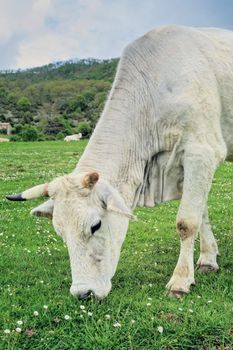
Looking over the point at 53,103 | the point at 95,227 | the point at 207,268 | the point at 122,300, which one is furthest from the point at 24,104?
the point at 95,227

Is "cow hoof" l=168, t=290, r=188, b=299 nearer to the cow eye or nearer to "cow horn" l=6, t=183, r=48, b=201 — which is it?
the cow eye

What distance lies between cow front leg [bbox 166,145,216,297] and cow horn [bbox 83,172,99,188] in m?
1.74

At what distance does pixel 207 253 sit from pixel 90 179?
340cm

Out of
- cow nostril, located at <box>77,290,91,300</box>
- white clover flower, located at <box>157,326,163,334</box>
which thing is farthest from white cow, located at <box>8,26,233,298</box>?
white clover flower, located at <box>157,326,163,334</box>

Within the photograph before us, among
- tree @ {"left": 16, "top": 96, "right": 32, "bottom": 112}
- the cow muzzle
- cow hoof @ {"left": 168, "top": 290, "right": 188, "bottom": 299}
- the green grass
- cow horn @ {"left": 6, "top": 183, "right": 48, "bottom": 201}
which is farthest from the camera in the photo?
tree @ {"left": 16, "top": 96, "right": 32, "bottom": 112}

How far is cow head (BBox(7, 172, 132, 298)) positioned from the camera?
263 inches

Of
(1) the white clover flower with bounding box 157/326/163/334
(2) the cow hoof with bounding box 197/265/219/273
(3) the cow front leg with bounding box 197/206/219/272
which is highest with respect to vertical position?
(1) the white clover flower with bounding box 157/326/163/334

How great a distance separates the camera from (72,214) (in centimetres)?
670

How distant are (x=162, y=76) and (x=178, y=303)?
3.27m

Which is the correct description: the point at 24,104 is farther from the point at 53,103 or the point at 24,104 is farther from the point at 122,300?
the point at 122,300

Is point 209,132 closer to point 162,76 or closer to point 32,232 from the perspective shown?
point 162,76

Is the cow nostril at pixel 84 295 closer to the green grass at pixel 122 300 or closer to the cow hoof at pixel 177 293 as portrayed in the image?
the green grass at pixel 122 300

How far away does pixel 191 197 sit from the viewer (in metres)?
8.04

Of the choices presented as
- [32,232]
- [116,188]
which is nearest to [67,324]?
[116,188]
